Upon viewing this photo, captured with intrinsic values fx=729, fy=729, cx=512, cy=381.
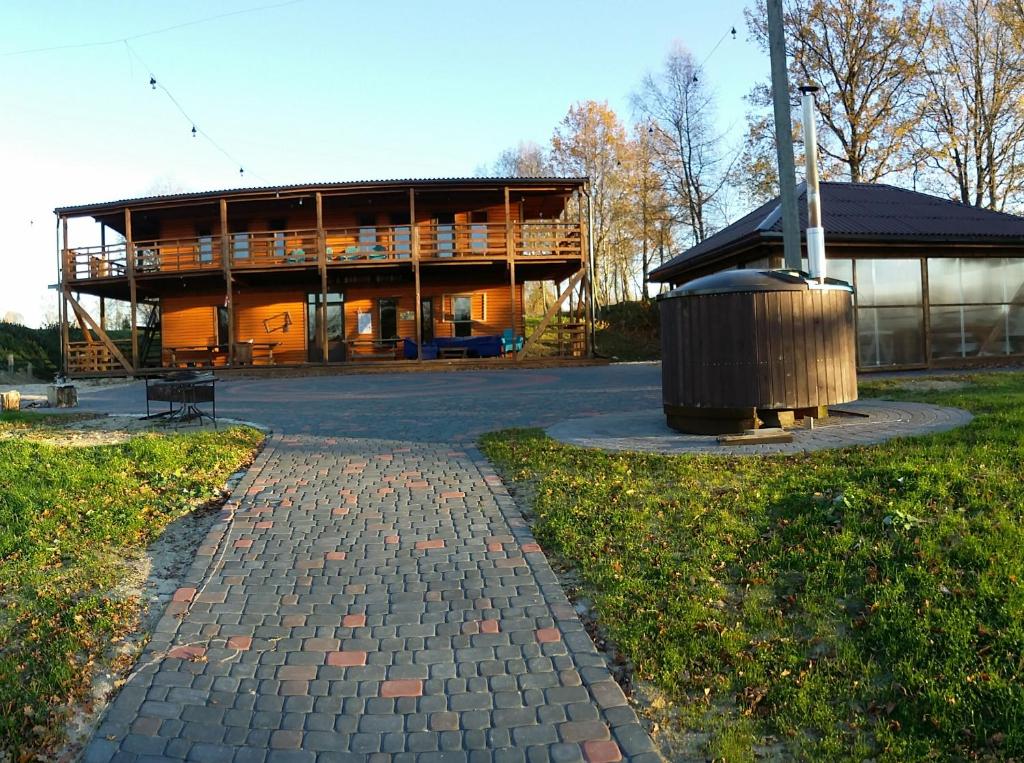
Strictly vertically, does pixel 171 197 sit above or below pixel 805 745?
above

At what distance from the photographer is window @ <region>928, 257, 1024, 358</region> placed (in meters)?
18.0

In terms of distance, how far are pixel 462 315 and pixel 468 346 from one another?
9.16ft

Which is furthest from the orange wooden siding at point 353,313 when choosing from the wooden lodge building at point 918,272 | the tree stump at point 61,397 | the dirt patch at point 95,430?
the dirt patch at point 95,430

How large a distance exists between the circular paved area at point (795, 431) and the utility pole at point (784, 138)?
8.19ft

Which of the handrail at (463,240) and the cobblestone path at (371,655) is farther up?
the handrail at (463,240)

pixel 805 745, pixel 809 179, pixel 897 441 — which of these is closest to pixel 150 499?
pixel 805 745

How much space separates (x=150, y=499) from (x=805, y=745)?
5.46 m

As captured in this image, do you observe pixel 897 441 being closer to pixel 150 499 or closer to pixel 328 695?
pixel 328 695

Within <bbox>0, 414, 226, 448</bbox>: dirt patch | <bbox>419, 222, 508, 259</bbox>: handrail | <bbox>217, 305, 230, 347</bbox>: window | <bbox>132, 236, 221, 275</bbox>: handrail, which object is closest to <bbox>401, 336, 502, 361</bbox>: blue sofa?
<bbox>419, 222, 508, 259</bbox>: handrail

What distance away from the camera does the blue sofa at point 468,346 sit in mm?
25547

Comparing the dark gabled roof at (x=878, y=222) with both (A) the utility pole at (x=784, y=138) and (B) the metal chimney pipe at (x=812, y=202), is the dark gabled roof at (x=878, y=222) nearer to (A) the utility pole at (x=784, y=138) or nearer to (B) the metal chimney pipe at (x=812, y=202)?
(A) the utility pole at (x=784, y=138)

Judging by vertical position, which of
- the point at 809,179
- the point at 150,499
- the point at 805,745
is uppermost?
the point at 809,179

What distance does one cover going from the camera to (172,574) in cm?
473

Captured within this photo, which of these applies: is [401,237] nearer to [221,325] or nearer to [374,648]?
[221,325]
